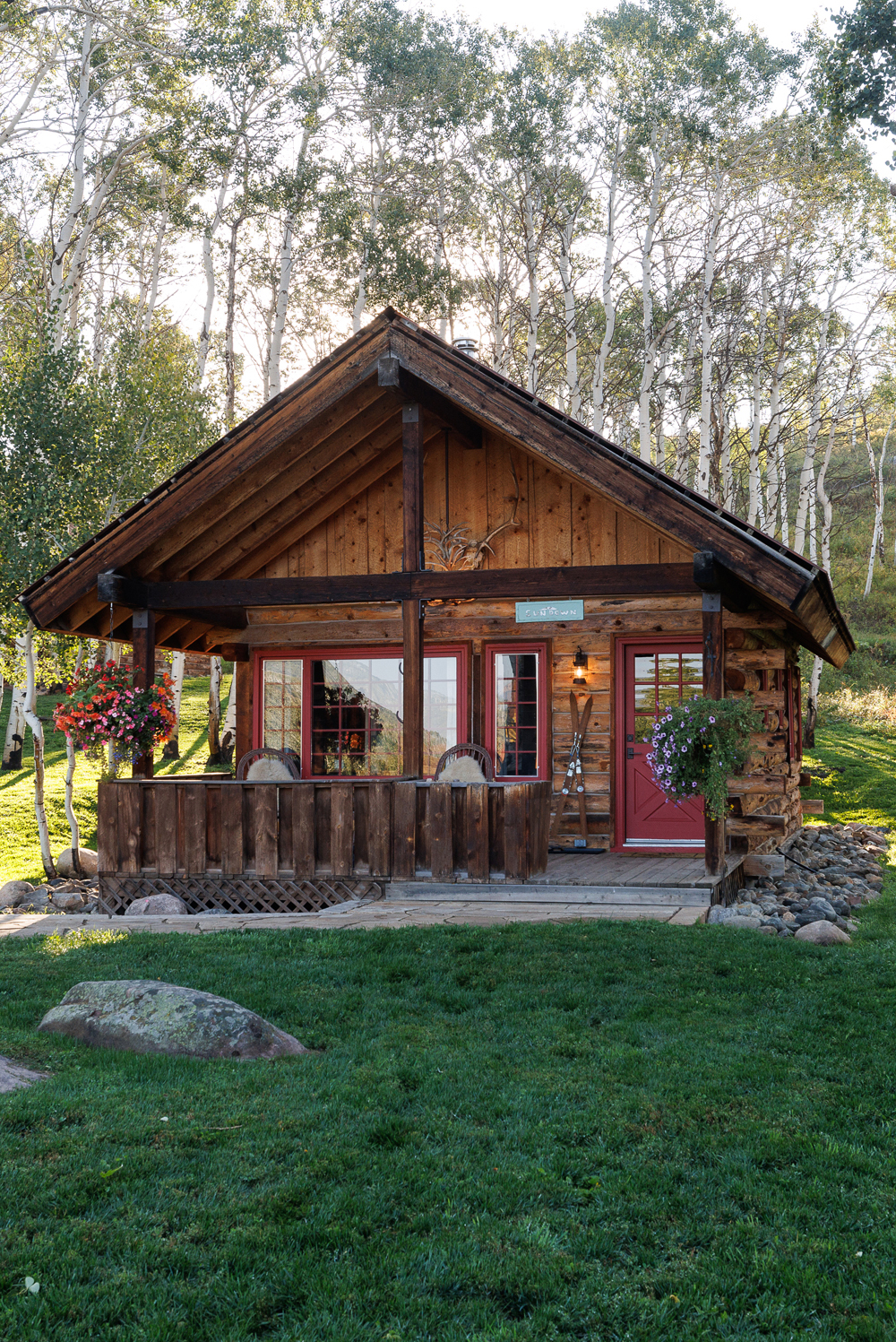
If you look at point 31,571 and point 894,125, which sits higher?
point 894,125

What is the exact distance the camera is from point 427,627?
12547mm

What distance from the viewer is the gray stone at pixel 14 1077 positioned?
4.32 m

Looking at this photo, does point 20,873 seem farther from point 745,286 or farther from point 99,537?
point 745,286

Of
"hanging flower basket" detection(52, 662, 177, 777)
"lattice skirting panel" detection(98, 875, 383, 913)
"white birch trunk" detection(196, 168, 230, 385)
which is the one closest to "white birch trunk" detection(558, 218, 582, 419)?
"white birch trunk" detection(196, 168, 230, 385)

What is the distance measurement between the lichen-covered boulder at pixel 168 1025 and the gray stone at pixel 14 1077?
43 centimetres

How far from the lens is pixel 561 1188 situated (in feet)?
11.7

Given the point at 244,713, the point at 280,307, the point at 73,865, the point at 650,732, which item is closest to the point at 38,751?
the point at 73,865

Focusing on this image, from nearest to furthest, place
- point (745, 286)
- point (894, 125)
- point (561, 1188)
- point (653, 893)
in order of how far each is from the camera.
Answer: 1. point (561, 1188)
2. point (653, 893)
3. point (894, 125)
4. point (745, 286)

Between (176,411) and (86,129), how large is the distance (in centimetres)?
549

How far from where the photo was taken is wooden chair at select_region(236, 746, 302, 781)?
37.7 feet

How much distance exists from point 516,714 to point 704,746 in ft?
12.1

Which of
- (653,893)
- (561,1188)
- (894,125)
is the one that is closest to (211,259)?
(894,125)

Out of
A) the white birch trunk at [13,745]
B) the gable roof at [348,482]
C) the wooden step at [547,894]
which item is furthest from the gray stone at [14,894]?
the white birch trunk at [13,745]

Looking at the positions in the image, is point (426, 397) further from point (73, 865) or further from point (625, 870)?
point (73, 865)
